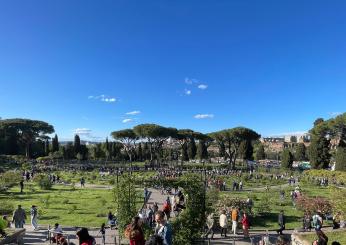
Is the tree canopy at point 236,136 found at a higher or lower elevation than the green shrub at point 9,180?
higher

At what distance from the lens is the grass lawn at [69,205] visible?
74.4ft

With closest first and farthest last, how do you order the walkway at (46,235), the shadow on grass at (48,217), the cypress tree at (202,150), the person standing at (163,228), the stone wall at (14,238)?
the person standing at (163,228), the stone wall at (14,238), the walkway at (46,235), the shadow on grass at (48,217), the cypress tree at (202,150)

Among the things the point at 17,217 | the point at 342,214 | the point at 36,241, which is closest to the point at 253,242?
the point at 342,214

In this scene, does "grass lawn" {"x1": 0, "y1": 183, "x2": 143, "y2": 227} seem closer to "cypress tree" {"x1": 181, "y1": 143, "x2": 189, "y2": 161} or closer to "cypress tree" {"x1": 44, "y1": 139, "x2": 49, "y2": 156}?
"cypress tree" {"x1": 181, "y1": 143, "x2": 189, "y2": 161}

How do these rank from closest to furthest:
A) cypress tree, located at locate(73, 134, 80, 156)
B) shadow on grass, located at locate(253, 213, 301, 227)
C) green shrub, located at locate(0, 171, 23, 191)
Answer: shadow on grass, located at locate(253, 213, 301, 227), green shrub, located at locate(0, 171, 23, 191), cypress tree, located at locate(73, 134, 80, 156)

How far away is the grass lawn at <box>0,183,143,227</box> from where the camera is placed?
22677 mm

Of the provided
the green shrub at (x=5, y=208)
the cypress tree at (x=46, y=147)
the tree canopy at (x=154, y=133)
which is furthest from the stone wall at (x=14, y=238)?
the cypress tree at (x=46, y=147)

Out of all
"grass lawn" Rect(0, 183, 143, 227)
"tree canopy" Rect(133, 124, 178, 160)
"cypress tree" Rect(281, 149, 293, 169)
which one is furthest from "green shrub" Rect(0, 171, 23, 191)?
"cypress tree" Rect(281, 149, 293, 169)

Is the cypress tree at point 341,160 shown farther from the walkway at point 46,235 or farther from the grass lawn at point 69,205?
the walkway at point 46,235

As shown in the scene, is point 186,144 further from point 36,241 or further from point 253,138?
point 36,241

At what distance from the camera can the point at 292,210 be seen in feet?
91.7

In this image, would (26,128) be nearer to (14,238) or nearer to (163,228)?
(14,238)

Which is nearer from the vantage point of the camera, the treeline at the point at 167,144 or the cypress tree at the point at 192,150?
the treeline at the point at 167,144

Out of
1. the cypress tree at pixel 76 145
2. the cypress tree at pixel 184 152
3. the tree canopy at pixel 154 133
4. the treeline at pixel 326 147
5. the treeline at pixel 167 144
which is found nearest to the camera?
the treeline at pixel 326 147
